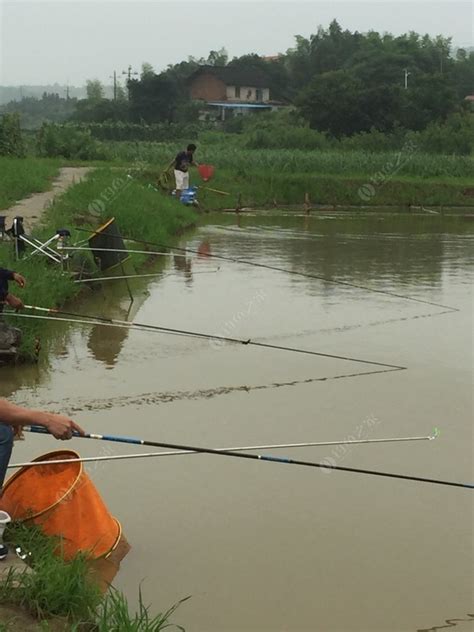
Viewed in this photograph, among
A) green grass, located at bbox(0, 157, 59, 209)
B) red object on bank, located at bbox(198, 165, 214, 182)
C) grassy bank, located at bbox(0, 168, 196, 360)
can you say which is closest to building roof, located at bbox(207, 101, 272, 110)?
red object on bank, located at bbox(198, 165, 214, 182)

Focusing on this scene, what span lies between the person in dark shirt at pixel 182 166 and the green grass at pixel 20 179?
2737mm

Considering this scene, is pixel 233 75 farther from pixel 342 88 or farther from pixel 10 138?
pixel 10 138

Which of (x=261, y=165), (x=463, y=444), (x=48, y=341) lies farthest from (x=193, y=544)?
(x=261, y=165)

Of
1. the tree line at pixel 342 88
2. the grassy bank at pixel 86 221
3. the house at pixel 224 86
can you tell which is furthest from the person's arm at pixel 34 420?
the house at pixel 224 86

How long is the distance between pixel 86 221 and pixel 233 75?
67.7 meters

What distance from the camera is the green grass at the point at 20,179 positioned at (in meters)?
18.1

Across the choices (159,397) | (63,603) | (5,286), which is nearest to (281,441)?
(159,397)

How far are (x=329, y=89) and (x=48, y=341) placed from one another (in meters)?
37.9

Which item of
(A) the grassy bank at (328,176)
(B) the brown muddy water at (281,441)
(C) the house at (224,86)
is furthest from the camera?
(C) the house at (224,86)

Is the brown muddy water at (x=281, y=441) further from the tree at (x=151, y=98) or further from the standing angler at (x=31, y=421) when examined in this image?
the tree at (x=151, y=98)

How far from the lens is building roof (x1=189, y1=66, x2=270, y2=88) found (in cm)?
7958

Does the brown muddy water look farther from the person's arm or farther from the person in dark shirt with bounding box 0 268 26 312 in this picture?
the person's arm

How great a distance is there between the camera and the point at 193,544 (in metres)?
5.04

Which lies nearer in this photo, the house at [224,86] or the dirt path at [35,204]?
the dirt path at [35,204]
